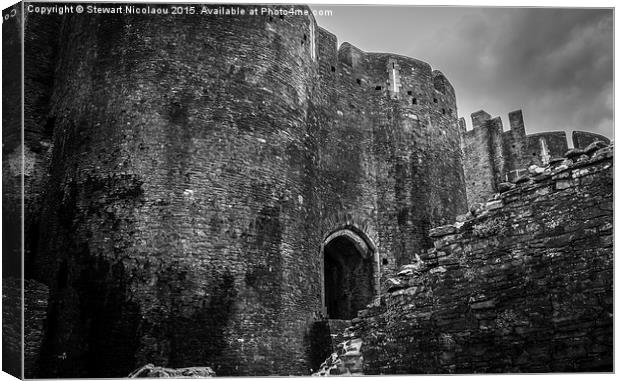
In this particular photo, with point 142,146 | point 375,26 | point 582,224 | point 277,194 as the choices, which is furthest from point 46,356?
point 582,224

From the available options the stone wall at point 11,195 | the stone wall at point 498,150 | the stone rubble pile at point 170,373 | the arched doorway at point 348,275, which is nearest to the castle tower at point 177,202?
the stone rubble pile at point 170,373

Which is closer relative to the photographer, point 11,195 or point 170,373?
point 170,373

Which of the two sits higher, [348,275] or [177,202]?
[177,202]

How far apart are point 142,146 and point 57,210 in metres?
1.93

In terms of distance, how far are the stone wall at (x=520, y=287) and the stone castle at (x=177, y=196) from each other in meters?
0.14

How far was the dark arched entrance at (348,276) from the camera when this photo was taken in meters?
15.6

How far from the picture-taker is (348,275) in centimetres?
1606

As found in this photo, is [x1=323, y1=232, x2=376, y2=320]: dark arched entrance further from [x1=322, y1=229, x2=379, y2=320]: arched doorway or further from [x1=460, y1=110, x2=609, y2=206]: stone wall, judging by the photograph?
[x1=460, y1=110, x2=609, y2=206]: stone wall

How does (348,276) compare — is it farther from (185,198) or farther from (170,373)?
(170,373)

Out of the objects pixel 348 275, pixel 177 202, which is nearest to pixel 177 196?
pixel 177 202

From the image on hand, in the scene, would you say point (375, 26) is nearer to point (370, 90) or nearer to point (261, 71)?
point (261, 71)

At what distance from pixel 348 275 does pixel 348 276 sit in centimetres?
2

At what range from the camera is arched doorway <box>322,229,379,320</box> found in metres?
15.6

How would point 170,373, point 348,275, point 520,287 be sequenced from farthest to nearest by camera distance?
point 348,275
point 170,373
point 520,287
